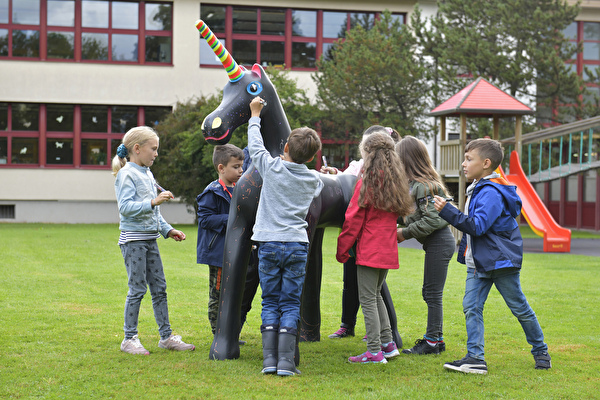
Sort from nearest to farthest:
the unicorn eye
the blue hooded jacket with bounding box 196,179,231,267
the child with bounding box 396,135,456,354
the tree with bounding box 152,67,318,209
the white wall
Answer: the unicorn eye, the child with bounding box 396,135,456,354, the blue hooded jacket with bounding box 196,179,231,267, the tree with bounding box 152,67,318,209, the white wall

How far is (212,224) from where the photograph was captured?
548 centimetres

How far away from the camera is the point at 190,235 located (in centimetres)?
1873

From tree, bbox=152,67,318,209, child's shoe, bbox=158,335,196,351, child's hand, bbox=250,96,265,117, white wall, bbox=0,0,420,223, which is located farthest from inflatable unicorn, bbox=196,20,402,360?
white wall, bbox=0,0,420,223

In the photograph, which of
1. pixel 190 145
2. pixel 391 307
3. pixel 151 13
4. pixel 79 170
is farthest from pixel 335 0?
pixel 391 307

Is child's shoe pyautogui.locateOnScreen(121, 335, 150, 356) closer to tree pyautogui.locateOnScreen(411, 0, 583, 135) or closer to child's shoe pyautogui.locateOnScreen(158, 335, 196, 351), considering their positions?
child's shoe pyautogui.locateOnScreen(158, 335, 196, 351)

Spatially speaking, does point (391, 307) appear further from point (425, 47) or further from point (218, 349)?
point (425, 47)

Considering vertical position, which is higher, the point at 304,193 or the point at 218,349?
the point at 304,193

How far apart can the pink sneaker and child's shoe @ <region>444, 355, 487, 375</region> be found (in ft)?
1.65

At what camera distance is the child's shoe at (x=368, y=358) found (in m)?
5.00

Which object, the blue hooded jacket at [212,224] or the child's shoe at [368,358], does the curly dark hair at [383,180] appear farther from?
the blue hooded jacket at [212,224]

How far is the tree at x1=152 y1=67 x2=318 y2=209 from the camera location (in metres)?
20.9

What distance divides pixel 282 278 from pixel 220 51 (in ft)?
5.79

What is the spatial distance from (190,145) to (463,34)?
33.3 ft

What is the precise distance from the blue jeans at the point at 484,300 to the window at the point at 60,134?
73.0 feet
